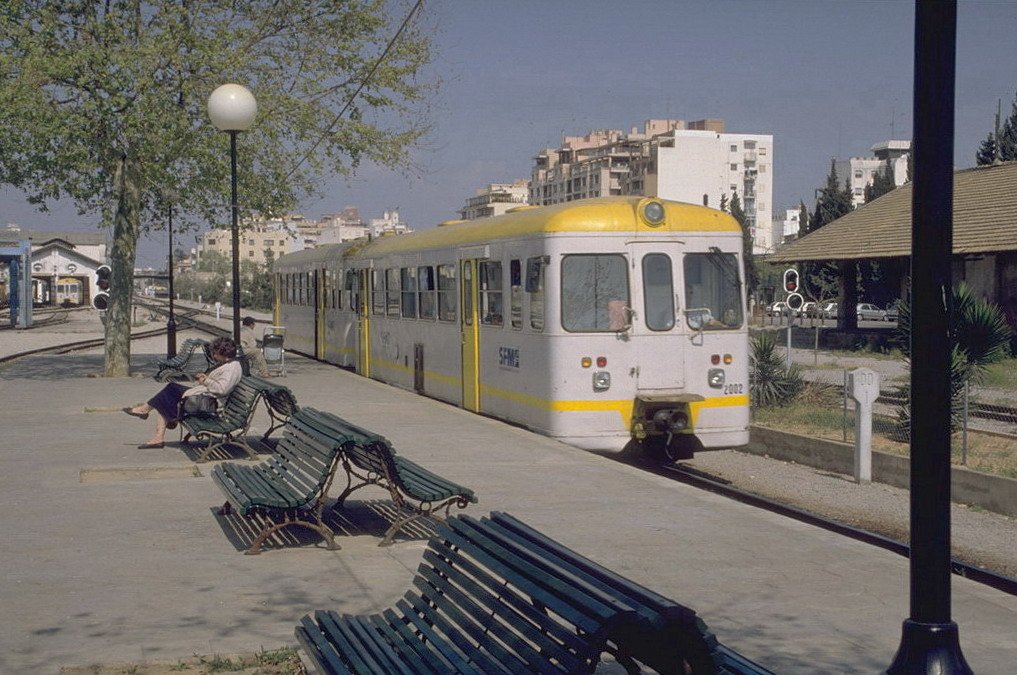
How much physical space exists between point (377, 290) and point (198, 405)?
10348mm

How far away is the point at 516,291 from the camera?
615 inches

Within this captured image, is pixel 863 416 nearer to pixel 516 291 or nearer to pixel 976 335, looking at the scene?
pixel 516 291

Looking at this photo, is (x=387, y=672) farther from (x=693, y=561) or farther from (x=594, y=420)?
(x=594, y=420)

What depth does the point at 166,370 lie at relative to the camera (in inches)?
918

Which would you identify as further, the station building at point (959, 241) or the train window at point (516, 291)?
the station building at point (959, 241)

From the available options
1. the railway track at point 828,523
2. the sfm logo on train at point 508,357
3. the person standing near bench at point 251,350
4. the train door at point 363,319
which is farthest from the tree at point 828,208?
the railway track at point 828,523

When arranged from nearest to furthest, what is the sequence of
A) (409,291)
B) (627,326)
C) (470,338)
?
(627,326) → (470,338) → (409,291)

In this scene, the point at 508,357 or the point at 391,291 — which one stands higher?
the point at 391,291

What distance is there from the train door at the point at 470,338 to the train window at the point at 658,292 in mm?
3239

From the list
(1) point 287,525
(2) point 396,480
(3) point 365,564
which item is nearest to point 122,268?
(1) point 287,525

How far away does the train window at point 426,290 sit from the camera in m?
19.5

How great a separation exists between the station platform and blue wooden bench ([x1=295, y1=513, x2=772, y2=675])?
1.18m

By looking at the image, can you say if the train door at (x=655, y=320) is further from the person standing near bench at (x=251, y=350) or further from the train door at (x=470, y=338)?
the person standing near bench at (x=251, y=350)

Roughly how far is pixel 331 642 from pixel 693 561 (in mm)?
3577
